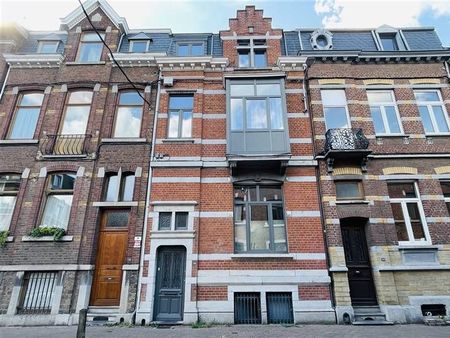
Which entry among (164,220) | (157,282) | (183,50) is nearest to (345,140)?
(164,220)

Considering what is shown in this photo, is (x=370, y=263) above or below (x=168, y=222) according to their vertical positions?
below

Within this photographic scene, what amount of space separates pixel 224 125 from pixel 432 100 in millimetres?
8841

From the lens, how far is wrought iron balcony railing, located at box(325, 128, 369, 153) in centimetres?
989

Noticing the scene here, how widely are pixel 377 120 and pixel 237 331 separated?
9.48 metres

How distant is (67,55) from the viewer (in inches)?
472

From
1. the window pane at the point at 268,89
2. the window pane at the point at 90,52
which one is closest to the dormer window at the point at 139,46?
the window pane at the point at 90,52

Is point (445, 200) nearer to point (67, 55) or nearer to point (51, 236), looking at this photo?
point (51, 236)

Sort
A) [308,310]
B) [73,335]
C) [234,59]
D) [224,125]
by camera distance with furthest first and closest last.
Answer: [234,59], [224,125], [308,310], [73,335]

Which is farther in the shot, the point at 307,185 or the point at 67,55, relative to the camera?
the point at 67,55

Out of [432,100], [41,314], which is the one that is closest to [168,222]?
[41,314]

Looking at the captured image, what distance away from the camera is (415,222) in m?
9.72

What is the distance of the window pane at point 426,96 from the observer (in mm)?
11352

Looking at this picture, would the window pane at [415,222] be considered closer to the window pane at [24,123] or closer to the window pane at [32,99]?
the window pane at [24,123]

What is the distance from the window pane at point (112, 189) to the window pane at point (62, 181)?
1382mm
